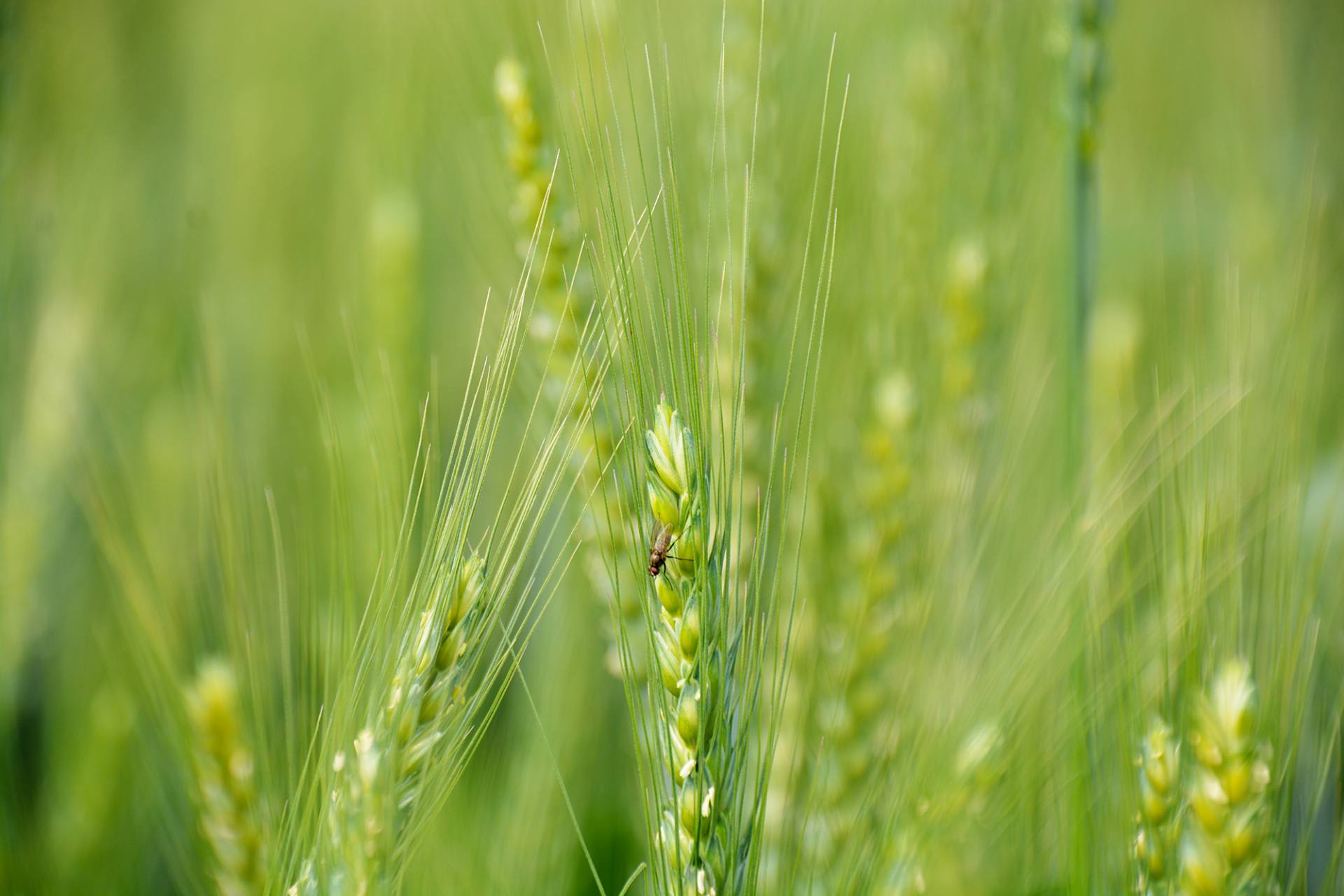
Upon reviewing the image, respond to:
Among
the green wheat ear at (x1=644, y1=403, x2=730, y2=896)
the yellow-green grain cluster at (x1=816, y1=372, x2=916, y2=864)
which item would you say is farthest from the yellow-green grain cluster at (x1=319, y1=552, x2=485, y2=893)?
the yellow-green grain cluster at (x1=816, y1=372, x2=916, y2=864)

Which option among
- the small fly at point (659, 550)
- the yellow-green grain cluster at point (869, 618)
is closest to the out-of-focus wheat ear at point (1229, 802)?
the yellow-green grain cluster at point (869, 618)

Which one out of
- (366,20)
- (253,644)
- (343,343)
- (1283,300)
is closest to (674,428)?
(253,644)

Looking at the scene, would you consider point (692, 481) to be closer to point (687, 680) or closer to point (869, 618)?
point (687, 680)

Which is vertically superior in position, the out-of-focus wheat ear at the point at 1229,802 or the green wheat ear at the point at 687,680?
the green wheat ear at the point at 687,680

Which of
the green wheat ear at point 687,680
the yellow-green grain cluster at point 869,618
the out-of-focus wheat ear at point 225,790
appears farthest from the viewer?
the yellow-green grain cluster at point 869,618

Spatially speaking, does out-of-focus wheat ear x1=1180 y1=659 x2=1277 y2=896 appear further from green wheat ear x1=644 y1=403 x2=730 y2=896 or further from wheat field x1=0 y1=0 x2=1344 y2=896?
green wheat ear x1=644 y1=403 x2=730 y2=896

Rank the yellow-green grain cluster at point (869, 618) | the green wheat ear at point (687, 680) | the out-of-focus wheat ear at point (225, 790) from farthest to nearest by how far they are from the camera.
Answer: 1. the yellow-green grain cluster at point (869, 618)
2. the out-of-focus wheat ear at point (225, 790)
3. the green wheat ear at point (687, 680)

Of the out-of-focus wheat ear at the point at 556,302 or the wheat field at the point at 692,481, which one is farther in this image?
the out-of-focus wheat ear at the point at 556,302

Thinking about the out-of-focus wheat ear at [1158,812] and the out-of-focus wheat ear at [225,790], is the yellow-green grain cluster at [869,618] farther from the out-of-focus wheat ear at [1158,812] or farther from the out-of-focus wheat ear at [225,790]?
the out-of-focus wheat ear at [225,790]
